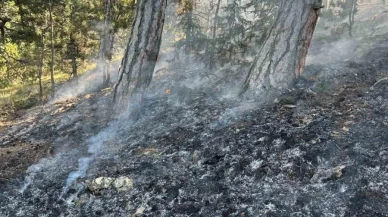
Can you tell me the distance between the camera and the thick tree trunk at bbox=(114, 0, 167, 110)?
26.9ft

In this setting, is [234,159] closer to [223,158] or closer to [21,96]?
[223,158]

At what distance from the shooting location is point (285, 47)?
7988 mm

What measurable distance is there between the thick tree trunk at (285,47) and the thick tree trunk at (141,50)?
2.59 m

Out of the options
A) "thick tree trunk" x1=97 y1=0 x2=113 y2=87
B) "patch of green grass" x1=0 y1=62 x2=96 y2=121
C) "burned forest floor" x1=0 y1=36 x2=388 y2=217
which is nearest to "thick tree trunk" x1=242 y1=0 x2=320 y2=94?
"burned forest floor" x1=0 y1=36 x2=388 y2=217

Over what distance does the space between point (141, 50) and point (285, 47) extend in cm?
352

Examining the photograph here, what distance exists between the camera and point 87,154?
7137 mm

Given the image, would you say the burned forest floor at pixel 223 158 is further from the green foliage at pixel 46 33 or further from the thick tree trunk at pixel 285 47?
the green foliage at pixel 46 33

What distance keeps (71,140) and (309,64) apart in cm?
713

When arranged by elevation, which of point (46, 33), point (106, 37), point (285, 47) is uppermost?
point (285, 47)

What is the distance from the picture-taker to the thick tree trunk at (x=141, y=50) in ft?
26.9

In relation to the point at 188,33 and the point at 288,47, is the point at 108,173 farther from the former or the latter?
the point at 188,33

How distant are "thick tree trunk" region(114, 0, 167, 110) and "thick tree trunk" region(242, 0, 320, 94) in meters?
2.59

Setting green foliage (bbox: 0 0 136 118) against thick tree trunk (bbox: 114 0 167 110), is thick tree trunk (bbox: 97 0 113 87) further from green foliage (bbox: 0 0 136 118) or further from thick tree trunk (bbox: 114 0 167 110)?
thick tree trunk (bbox: 114 0 167 110)

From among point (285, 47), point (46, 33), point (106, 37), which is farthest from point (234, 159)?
point (46, 33)
